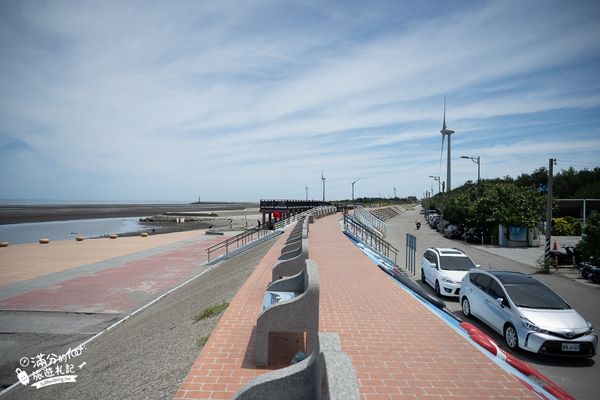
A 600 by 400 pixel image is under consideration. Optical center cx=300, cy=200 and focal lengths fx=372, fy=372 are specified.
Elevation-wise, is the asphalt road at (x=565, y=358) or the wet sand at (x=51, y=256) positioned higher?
the asphalt road at (x=565, y=358)

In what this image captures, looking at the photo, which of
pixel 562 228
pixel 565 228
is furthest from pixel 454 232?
pixel 565 228

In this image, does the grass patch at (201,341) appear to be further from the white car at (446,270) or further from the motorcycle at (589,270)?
the motorcycle at (589,270)

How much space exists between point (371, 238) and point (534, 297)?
1408cm

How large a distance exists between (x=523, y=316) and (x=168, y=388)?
7.29 m

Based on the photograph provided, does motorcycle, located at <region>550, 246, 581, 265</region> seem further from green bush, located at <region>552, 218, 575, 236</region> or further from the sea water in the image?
the sea water

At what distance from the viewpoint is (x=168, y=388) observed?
5.69 metres

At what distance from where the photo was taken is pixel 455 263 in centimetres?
1372

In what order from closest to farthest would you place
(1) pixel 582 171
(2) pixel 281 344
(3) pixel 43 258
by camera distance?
(2) pixel 281 344
(3) pixel 43 258
(1) pixel 582 171

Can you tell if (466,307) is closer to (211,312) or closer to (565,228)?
(211,312)

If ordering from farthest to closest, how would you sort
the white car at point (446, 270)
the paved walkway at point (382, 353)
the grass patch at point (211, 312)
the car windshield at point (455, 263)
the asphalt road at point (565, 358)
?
the car windshield at point (455, 263), the white car at point (446, 270), the grass patch at point (211, 312), the asphalt road at point (565, 358), the paved walkway at point (382, 353)

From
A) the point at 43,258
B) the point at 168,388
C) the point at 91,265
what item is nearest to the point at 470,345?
the point at 168,388

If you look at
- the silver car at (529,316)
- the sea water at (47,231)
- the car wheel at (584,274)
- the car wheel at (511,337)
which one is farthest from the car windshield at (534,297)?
the sea water at (47,231)

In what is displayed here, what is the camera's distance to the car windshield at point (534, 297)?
27.7 feet

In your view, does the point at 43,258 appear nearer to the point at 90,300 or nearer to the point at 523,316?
the point at 90,300
